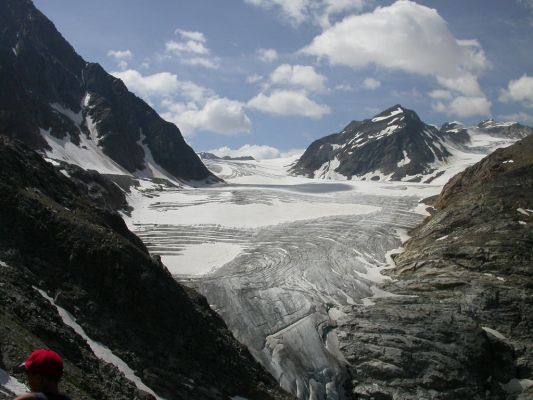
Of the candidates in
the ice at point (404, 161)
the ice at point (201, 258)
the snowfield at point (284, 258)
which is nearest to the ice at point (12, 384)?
the snowfield at point (284, 258)

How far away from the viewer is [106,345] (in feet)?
60.9

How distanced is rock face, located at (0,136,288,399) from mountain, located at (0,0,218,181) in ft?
208

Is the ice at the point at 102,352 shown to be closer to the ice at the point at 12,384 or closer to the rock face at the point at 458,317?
the ice at the point at 12,384

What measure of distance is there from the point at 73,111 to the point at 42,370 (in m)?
117

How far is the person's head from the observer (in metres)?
5.38

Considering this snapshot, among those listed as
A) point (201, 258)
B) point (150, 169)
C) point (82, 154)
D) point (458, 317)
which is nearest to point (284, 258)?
point (201, 258)

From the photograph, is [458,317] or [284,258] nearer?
[458,317]

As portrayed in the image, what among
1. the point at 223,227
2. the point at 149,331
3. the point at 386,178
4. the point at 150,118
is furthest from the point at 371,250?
the point at 386,178

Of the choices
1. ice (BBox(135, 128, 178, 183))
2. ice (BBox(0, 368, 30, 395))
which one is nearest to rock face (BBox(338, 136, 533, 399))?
ice (BBox(0, 368, 30, 395))

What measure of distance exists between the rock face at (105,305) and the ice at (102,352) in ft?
0.45

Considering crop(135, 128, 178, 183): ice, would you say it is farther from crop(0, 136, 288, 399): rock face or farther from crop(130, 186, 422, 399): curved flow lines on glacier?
crop(0, 136, 288, 399): rock face

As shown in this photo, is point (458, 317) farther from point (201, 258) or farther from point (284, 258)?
point (201, 258)

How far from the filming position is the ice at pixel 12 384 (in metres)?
10.9

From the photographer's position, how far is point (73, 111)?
373ft
